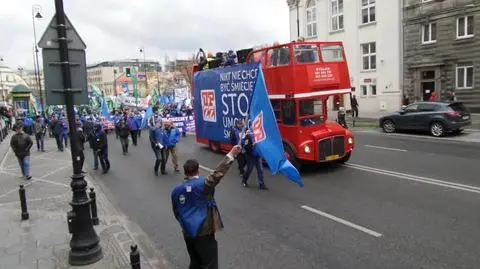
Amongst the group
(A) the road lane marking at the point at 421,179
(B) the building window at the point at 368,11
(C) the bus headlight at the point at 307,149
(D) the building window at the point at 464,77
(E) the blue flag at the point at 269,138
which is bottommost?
(A) the road lane marking at the point at 421,179

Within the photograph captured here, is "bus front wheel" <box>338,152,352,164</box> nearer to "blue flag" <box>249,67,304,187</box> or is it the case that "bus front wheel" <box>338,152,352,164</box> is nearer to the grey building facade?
"blue flag" <box>249,67,304,187</box>

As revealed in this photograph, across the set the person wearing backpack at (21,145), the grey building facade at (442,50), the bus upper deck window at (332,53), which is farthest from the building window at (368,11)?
the person wearing backpack at (21,145)

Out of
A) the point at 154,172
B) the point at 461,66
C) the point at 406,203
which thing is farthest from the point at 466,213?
the point at 461,66

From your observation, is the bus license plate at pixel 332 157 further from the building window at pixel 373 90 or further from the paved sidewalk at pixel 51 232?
the building window at pixel 373 90

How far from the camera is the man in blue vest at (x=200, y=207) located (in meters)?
4.61

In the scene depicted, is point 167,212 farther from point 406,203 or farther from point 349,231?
point 406,203

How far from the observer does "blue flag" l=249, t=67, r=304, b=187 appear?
20.8 ft

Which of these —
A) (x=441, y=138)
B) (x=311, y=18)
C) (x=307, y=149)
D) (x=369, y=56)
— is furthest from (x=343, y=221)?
(x=311, y=18)

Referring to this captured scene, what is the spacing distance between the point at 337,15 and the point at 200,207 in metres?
35.0

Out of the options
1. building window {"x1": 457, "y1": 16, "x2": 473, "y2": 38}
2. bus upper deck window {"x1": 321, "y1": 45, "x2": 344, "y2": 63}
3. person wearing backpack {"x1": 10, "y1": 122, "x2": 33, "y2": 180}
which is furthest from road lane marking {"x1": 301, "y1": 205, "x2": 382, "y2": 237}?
building window {"x1": 457, "y1": 16, "x2": 473, "y2": 38}

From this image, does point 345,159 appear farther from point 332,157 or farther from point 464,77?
point 464,77

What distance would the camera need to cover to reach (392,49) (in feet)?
106

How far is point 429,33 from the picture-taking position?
2973 centimetres

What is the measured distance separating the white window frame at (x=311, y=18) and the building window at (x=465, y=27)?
44.8 feet
